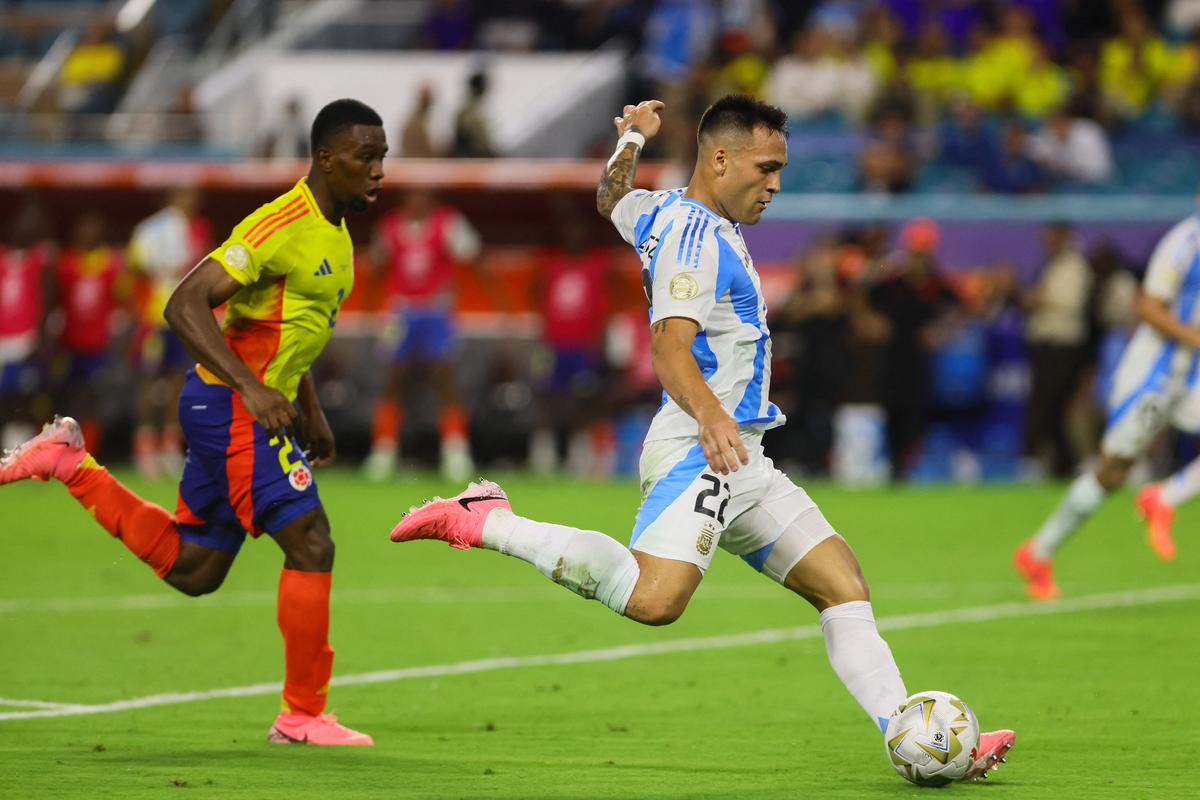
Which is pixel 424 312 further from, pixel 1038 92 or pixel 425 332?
pixel 1038 92

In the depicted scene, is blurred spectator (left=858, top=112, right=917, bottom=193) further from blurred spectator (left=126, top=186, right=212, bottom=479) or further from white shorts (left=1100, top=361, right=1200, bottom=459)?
white shorts (left=1100, top=361, right=1200, bottom=459)

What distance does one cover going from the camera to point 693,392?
659cm

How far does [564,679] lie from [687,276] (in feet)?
11.0

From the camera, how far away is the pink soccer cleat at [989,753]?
6734 mm

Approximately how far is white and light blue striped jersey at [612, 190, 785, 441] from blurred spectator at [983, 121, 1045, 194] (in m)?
16.4

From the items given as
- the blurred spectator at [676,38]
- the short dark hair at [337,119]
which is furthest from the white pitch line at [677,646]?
the blurred spectator at [676,38]

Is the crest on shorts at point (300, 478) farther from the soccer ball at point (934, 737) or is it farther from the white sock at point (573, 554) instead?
the soccer ball at point (934, 737)

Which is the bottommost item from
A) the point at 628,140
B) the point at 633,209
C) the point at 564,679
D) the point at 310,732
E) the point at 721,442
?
the point at 564,679

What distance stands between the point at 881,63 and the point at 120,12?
1267 cm

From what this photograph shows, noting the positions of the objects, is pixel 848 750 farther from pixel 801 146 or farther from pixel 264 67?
pixel 264 67

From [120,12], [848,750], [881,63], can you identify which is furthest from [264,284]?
[120,12]

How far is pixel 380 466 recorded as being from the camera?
20969 mm

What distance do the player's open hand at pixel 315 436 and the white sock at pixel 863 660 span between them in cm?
252

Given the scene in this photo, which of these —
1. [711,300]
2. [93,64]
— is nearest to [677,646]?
[711,300]
